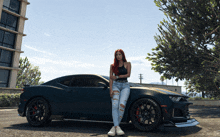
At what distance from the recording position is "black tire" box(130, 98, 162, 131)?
393cm

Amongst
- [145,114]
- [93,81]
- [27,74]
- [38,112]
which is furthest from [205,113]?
[27,74]

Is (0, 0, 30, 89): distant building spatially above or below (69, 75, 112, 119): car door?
above

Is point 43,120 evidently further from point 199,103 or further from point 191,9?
point 199,103

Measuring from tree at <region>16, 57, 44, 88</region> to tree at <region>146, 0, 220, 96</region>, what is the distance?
39.6 metres

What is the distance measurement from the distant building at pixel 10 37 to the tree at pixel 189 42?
909 inches

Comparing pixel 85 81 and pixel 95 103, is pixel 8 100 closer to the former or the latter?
pixel 85 81

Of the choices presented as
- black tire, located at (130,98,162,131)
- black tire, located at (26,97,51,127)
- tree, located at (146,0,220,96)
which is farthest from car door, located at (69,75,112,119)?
tree, located at (146,0,220,96)

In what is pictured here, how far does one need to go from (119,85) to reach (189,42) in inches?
455

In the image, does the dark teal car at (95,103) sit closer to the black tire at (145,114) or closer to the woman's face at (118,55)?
the black tire at (145,114)

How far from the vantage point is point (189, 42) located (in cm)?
1382

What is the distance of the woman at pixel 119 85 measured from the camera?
3975 mm

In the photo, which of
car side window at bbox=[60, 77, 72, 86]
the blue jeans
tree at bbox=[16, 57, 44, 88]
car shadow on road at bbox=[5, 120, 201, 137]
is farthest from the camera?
tree at bbox=[16, 57, 44, 88]

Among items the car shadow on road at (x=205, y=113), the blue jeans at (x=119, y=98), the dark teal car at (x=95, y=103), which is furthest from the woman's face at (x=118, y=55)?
the car shadow on road at (x=205, y=113)

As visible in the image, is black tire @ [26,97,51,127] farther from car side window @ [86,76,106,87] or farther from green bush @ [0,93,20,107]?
green bush @ [0,93,20,107]
